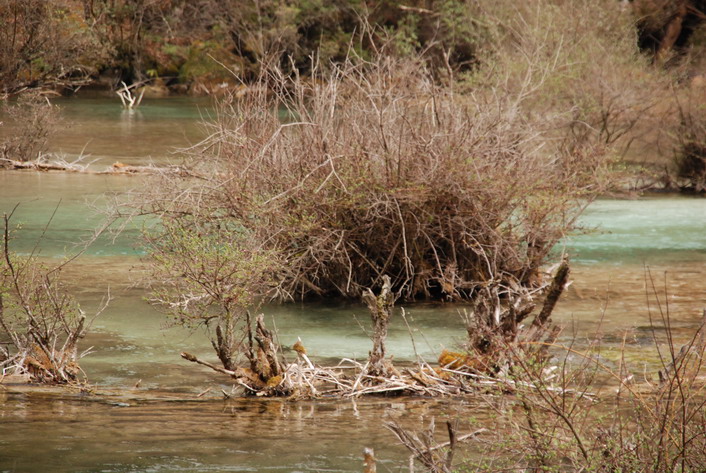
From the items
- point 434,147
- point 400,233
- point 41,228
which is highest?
point 434,147

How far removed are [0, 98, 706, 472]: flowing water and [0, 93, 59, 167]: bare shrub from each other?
4748 millimetres

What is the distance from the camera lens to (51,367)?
28.8 feet

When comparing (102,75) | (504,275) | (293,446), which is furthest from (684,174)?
(102,75)

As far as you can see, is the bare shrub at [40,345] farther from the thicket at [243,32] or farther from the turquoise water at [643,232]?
the thicket at [243,32]

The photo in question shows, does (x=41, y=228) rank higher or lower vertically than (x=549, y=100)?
lower

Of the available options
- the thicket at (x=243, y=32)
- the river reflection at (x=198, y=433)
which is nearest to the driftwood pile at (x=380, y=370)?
the river reflection at (x=198, y=433)

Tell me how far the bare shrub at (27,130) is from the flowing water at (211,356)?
15.6 feet

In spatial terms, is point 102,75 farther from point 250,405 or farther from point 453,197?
point 250,405

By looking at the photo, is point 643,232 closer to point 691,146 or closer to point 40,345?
point 691,146

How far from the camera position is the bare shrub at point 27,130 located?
87.2 feet

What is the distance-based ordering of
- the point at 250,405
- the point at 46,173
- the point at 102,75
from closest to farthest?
the point at 250,405, the point at 46,173, the point at 102,75

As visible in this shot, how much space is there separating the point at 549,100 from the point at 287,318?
13.5 m

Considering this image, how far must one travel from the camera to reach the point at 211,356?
10.4 meters

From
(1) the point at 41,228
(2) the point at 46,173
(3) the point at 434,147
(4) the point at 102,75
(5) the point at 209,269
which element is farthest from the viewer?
(4) the point at 102,75
